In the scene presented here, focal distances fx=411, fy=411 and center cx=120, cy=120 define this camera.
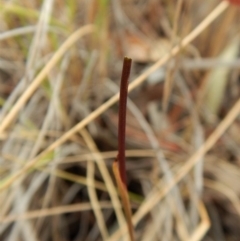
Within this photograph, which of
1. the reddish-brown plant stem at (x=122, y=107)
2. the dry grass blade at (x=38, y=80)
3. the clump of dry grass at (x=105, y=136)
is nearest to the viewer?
the reddish-brown plant stem at (x=122, y=107)

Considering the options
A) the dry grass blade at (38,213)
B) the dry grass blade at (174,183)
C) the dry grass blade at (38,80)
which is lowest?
the dry grass blade at (38,213)

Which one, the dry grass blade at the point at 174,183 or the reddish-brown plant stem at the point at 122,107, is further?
the dry grass blade at the point at 174,183

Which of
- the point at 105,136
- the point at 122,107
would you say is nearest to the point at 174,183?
the point at 105,136

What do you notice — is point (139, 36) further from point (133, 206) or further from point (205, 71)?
point (133, 206)

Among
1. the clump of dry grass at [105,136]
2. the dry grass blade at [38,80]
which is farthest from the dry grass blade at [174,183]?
the dry grass blade at [38,80]

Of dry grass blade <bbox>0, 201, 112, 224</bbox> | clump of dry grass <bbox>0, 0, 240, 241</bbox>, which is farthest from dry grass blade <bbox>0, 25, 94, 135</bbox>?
dry grass blade <bbox>0, 201, 112, 224</bbox>

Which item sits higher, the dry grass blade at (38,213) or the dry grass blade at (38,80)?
the dry grass blade at (38,80)

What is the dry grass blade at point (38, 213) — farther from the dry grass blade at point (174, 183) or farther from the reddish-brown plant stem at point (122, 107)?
the reddish-brown plant stem at point (122, 107)

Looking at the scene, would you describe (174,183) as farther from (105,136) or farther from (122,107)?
(122,107)
